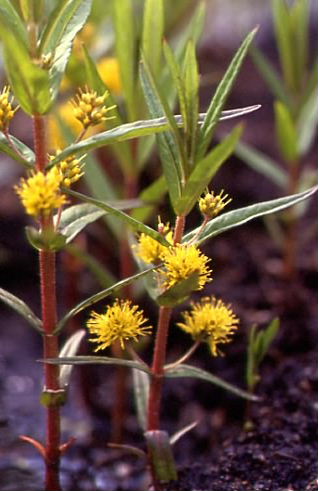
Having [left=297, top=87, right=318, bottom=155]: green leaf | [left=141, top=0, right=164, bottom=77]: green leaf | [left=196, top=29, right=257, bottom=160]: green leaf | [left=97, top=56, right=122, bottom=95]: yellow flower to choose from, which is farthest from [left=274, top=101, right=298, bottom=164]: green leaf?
[left=196, top=29, right=257, bottom=160]: green leaf

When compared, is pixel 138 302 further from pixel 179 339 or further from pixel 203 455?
pixel 203 455

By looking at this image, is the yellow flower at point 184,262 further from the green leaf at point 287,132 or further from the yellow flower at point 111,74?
the yellow flower at point 111,74

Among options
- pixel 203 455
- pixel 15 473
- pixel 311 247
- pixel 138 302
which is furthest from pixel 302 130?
pixel 15 473

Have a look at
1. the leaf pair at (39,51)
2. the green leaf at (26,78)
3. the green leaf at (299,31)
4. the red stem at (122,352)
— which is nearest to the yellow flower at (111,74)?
the red stem at (122,352)

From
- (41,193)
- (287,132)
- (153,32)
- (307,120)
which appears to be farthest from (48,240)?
(307,120)

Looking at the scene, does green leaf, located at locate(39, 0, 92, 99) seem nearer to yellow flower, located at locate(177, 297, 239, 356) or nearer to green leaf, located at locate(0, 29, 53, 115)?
green leaf, located at locate(0, 29, 53, 115)
